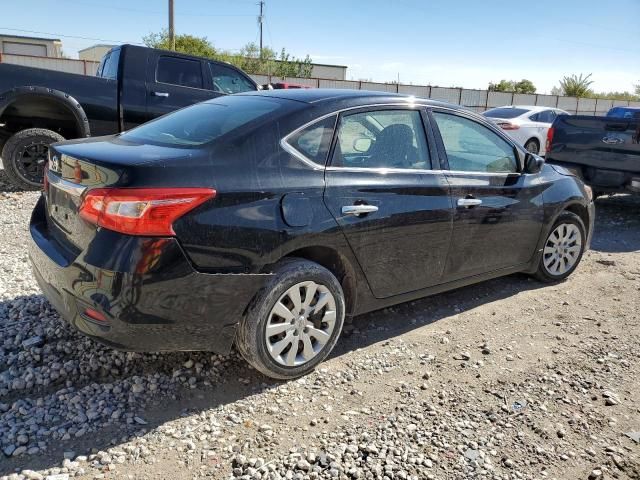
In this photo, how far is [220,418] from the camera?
9.02ft

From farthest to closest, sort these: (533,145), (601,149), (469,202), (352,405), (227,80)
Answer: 1. (533,145)
2. (227,80)
3. (601,149)
4. (469,202)
5. (352,405)

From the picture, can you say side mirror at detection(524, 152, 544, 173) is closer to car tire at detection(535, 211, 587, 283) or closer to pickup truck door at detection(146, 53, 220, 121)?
car tire at detection(535, 211, 587, 283)

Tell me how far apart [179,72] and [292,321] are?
19.9ft

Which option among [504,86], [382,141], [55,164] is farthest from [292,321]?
[504,86]

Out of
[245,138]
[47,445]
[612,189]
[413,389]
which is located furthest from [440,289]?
[612,189]

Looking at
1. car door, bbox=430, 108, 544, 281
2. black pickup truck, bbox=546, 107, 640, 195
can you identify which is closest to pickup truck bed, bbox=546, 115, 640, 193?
black pickup truck, bbox=546, 107, 640, 195

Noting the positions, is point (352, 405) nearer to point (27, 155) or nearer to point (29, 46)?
point (27, 155)

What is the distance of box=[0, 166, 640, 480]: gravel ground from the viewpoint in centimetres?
246

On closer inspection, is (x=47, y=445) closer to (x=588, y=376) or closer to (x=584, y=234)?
(x=588, y=376)

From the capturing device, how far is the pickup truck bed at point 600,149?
709 cm

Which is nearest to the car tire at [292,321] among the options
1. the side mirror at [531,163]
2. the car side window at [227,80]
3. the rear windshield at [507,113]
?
the side mirror at [531,163]

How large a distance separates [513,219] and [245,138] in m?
2.39

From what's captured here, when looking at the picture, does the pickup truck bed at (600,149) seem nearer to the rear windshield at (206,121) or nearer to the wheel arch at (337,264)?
the wheel arch at (337,264)

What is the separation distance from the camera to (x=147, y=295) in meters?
2.51
